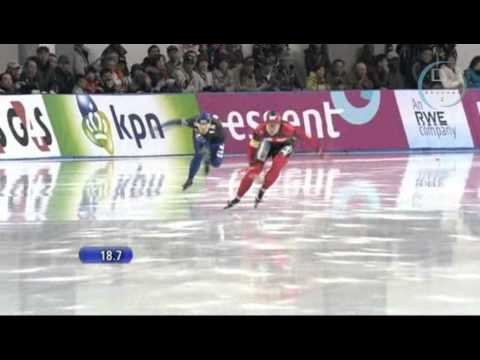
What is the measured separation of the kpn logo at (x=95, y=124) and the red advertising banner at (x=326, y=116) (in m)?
2.36

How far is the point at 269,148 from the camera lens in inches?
557

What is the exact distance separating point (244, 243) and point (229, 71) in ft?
44.8

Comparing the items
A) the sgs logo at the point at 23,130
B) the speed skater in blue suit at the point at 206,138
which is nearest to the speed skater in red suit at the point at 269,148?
the speed skater in blue suit at the point at 206,138

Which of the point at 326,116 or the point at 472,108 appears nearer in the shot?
the point at 326,116

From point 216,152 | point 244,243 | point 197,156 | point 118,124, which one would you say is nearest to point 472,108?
point 118,124

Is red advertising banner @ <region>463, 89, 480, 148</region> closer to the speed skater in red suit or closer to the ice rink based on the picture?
the ice rink

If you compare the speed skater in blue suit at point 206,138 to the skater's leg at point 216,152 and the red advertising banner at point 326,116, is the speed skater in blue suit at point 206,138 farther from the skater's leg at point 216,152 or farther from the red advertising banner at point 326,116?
the red advertising banner at point 326,116

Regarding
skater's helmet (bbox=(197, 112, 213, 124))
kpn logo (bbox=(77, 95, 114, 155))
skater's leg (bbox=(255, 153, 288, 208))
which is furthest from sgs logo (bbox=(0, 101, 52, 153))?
skater's leg (bbox=(255, 153, 288, 208))

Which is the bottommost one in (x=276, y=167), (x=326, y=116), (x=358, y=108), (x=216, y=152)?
(x=326, y=116)

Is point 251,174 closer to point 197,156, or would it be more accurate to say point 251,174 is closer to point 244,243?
point 197,156

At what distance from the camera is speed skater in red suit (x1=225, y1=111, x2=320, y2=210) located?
13992 millimetres
